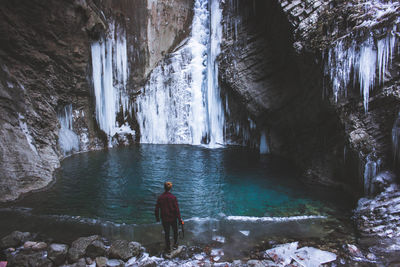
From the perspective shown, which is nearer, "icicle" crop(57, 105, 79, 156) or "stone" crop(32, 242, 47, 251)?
"stone" crop(32, 242, 47, 251)

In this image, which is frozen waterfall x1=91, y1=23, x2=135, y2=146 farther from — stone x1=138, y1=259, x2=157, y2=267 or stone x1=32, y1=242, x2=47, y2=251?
stone x1=138, y1=259, x2=157, y2=267

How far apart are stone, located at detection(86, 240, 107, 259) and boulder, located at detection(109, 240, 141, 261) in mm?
187

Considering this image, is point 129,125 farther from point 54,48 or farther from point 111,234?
point 111,234

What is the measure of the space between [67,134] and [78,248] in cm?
1221

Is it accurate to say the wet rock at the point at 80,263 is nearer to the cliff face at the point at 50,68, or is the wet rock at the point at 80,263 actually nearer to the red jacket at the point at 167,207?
the red jacket at the point at 167,207

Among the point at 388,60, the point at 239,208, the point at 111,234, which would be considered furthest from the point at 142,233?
the point at 388,60

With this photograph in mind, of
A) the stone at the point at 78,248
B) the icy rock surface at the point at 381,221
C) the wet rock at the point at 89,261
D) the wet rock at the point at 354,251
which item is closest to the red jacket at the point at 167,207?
the wet rock at the point at 89,261

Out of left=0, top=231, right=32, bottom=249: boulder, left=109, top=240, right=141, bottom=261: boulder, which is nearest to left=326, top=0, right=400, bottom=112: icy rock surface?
left=109, top=240, right=141, bottom=261: boulder

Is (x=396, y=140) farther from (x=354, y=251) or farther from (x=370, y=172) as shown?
(x=354, y=251)

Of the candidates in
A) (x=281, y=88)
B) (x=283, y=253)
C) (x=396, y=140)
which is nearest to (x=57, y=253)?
(x=283, y=253)

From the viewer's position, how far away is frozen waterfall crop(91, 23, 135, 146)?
17281mm

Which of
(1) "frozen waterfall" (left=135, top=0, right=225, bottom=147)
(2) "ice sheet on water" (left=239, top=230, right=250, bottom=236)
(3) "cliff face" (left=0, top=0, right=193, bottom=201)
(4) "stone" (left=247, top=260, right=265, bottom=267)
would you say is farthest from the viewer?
(1) "frozen waterfall" (left=135, top=0, right=225, bottom=147)

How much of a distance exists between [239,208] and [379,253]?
3897 mm

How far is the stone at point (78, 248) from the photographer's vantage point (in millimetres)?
5231
